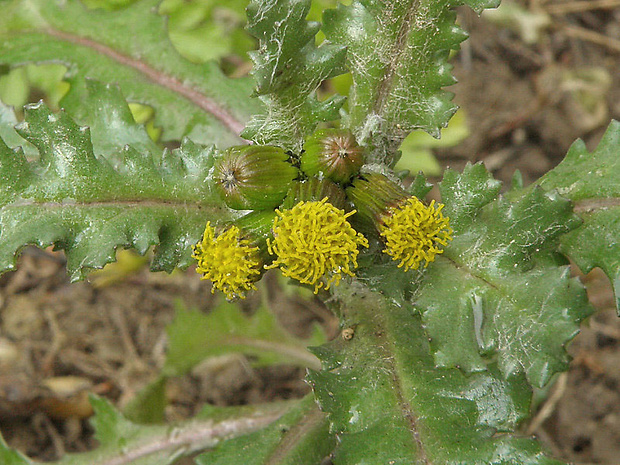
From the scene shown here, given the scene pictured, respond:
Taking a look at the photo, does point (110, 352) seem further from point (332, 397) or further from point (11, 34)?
point (332, 397)

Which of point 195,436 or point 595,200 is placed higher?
point 595,200

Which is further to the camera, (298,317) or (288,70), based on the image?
(298,317)

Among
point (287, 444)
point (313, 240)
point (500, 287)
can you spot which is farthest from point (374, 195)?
point (287, 444)

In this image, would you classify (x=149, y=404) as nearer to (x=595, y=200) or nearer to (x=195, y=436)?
(x=195, y=436)

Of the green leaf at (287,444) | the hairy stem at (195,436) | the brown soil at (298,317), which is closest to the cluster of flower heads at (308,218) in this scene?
the green leaf at (287,444)

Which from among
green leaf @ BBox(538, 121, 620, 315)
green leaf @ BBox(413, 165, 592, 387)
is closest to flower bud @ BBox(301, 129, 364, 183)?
green leaf @ BBox(413, 165, 592, 387)

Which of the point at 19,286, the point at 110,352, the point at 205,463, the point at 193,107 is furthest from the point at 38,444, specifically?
the point at 193,107
